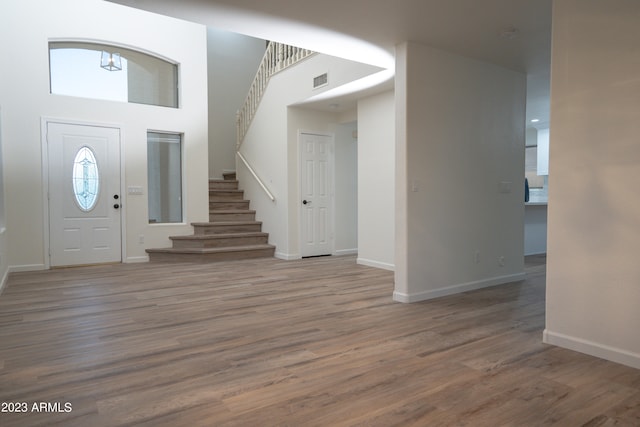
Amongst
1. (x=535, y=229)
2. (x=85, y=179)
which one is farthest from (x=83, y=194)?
(x=535, y=229)

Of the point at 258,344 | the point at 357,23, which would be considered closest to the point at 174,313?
the point at 258,344

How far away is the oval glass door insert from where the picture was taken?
6.35 metres

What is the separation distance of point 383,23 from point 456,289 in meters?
2.78

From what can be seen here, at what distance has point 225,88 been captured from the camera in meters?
10.2

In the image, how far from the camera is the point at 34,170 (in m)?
6.00

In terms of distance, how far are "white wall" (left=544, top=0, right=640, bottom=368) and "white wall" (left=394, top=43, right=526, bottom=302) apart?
4.57ft

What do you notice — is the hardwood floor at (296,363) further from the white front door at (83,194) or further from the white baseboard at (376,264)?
the white front door at (83,194)

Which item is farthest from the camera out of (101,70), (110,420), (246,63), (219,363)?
(246,63)

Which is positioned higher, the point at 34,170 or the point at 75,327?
the point at 34,170

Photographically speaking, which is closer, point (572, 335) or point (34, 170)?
point (572, 335)

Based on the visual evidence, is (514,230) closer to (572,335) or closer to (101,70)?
(572,335)

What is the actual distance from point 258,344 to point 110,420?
1.14m

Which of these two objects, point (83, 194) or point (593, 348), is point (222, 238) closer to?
point (83, 194)

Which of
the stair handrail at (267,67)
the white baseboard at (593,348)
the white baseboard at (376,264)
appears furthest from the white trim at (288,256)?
the white baseboard at (593,348)
